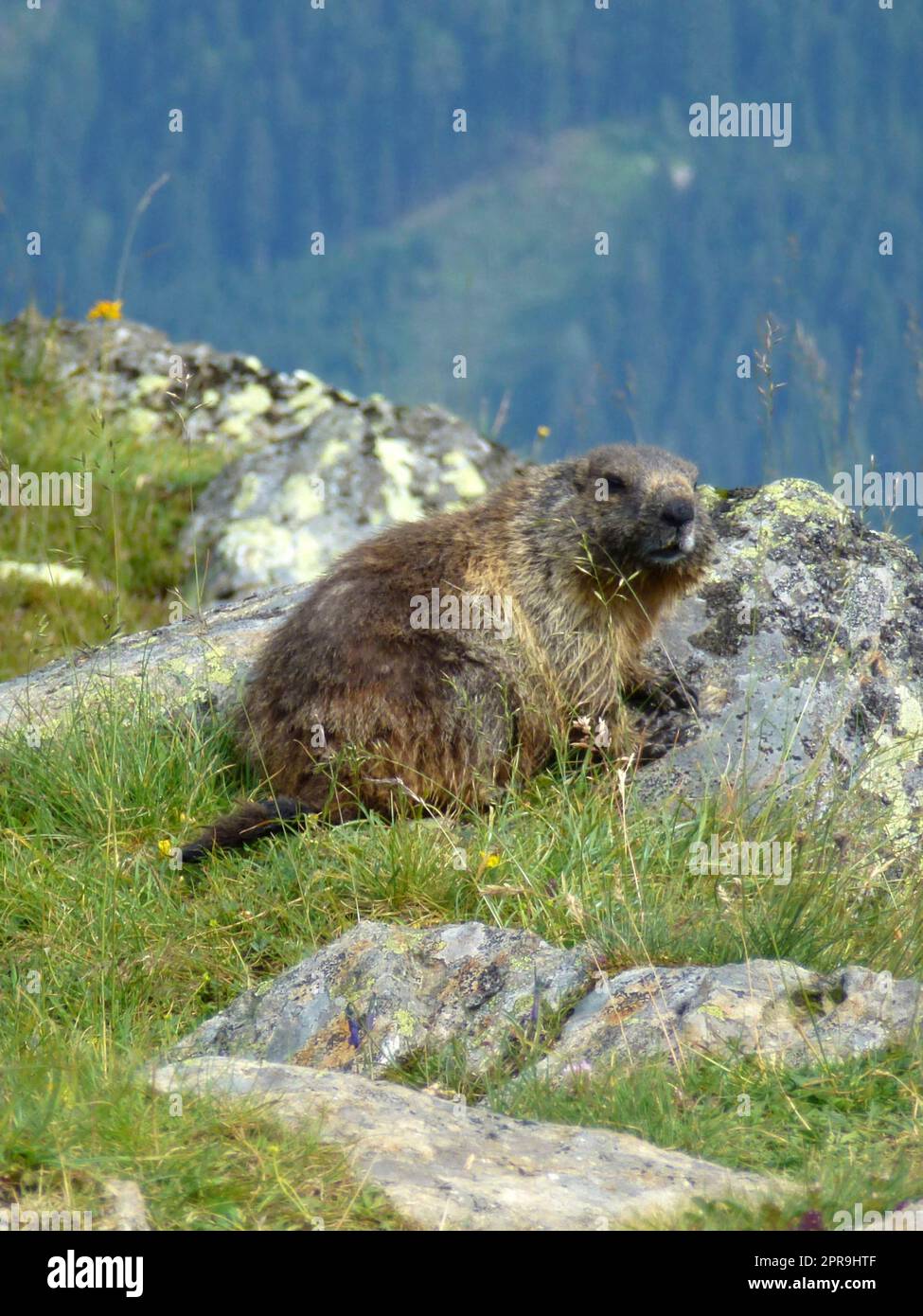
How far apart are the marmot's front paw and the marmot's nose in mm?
780

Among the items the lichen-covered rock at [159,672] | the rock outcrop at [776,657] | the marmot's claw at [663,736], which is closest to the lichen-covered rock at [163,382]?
the lichen-covered rock at [159,672]

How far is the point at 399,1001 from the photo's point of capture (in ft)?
15.3

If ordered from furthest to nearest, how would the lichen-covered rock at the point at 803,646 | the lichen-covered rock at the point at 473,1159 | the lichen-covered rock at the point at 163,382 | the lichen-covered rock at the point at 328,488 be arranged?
the lichen-covered rock at the point at 163,382, the lichen-covered rock at the point at 328,488, the lichen-covered rock at the point at 803,646, the lichen-covered rock at the point at 473,1159

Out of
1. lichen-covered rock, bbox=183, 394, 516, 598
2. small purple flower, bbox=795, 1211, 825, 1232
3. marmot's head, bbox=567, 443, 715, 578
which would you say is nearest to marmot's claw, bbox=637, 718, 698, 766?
marmot's head, bbox=567, 443, 715, 578

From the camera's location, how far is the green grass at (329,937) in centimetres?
329

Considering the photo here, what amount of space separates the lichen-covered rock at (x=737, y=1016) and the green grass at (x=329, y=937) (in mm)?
93

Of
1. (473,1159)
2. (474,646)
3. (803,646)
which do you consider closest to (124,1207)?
(473,1159)

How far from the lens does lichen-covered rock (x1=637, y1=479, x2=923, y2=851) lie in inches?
264

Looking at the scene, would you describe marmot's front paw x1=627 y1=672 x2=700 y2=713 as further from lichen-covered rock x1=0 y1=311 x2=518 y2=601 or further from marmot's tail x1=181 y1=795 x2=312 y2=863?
lichen-covered rock x1=0 y1=311 x2=518 y2=601

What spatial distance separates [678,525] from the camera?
21.6 ft

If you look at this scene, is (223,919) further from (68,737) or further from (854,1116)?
(854,1116)

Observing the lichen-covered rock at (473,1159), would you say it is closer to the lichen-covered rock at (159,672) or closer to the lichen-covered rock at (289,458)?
the lichen-covered rock at (159,672)
